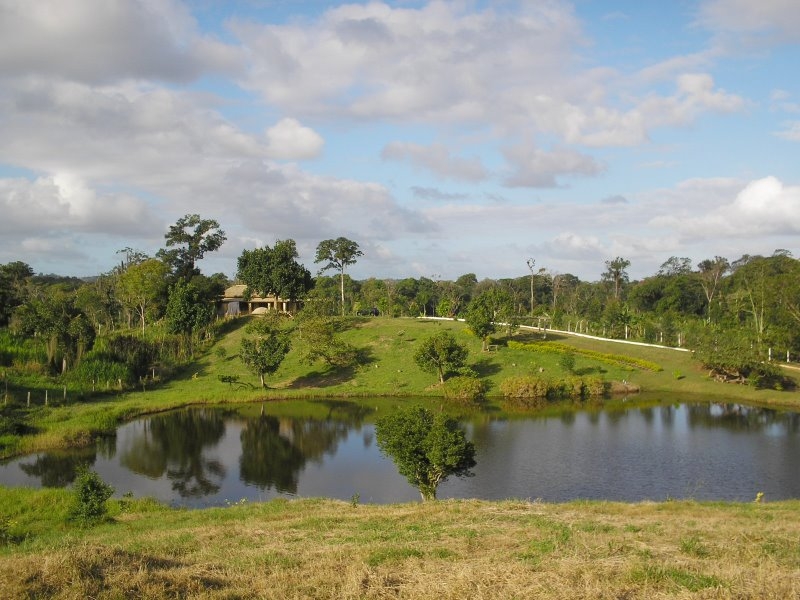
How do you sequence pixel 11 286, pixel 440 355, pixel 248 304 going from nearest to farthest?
pixel 440 355 < pixel 11 286 < pixel 248 304

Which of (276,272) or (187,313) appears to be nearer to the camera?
(187,313)

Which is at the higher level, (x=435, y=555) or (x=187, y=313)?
(x=187, y=313)

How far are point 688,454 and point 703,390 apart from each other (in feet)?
72.7

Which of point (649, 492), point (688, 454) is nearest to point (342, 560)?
point (649, 492)

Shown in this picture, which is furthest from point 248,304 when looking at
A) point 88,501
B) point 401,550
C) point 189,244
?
point 401,550

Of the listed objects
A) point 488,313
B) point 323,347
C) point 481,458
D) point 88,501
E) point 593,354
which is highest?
point 488,313

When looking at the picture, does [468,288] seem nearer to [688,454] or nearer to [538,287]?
[538,287]

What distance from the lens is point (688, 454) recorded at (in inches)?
1344

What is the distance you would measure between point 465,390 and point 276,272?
31.4m

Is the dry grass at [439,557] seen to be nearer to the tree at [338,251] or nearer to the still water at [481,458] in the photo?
the still water at [481,458]

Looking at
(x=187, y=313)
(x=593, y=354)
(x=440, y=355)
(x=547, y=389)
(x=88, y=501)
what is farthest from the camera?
(x=187, y=313)

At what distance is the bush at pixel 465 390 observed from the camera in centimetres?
5203

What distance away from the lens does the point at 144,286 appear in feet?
240

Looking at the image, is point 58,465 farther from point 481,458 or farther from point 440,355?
point 440,355
